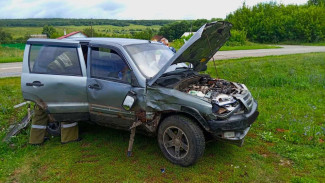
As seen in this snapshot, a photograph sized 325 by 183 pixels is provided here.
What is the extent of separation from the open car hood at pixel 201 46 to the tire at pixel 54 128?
2.29 meters

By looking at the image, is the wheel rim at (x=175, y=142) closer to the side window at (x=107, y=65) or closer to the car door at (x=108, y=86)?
the car door at (x=108, y=86)

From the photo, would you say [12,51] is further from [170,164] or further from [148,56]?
[170,164]

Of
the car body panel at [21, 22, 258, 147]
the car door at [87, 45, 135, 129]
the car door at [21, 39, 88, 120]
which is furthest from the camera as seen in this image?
the car door at [21, 39, 88, 120]

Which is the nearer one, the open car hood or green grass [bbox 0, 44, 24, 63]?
Answer: the open car hood

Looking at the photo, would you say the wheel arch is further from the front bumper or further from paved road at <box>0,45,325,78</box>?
paved road at <box>0,45,325,78</box>

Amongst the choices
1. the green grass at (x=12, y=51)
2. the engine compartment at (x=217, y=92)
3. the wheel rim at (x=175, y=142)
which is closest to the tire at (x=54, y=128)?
the wheel rim at (x=175, y=142)

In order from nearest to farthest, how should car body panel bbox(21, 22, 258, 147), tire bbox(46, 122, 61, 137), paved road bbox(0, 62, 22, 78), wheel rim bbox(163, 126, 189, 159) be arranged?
car body panel bbox(21, 22, 258, 147) → wheel rim bbox(163, 126, 189, 159) → tire bbox(46, 122, 61, 137) → paved road bbox(0, 62, 22, 78)

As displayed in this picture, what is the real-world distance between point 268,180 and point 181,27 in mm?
37555

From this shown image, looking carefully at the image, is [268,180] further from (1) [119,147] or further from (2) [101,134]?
(2) [101,134]

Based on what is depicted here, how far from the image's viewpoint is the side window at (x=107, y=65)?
3947mm

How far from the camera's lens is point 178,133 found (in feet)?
11.8

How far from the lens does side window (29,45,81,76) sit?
423 cm

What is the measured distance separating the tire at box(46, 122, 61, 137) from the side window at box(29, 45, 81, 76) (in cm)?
112

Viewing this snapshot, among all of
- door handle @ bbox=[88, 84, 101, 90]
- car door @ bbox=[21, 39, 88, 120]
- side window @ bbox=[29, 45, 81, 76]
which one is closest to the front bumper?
door handle @ bbox=[88, 84, 101, 90]
